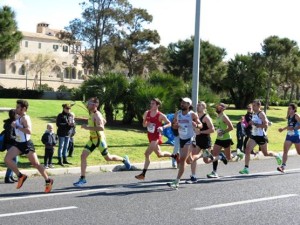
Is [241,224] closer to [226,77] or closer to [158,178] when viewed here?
[158,178]

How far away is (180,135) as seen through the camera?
9.70 m

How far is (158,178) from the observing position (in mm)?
11258

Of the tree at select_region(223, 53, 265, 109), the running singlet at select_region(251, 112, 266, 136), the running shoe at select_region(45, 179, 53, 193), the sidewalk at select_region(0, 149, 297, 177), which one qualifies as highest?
the tree at select_region(223, 53, 265, 109)

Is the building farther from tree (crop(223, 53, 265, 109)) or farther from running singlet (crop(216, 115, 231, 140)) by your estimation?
running singlet (crop(216, 115, 231, 140))

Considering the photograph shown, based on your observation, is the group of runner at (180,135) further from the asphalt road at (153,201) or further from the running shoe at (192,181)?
the asphalt road at (153,201)

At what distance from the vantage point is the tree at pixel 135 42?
196 ft

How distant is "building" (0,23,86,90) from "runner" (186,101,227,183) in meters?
64.7

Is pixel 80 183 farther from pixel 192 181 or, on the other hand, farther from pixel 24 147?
pixel 192 181

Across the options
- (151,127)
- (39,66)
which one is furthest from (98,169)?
(39,66)

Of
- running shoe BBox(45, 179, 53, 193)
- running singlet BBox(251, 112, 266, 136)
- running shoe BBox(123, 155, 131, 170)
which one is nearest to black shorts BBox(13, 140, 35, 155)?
running shoe BBox(45, 179, 53, 193)

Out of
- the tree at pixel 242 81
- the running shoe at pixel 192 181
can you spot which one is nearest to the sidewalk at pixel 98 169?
the running shoe at pixel 192 181

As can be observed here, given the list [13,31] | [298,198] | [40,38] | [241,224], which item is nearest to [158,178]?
[298,198]

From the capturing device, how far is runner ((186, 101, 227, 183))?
1058 cm

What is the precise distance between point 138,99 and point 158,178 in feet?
33.6
